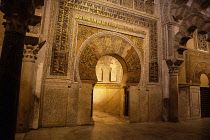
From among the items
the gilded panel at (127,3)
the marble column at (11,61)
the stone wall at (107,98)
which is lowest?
the stone wall at (107,98)

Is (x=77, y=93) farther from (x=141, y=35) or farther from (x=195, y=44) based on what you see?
(x=195, y=44)

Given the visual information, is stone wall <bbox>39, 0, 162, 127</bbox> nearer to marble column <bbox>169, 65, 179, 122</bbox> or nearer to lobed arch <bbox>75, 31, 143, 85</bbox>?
lobed arch <bbox>75, 31, 143, 85</bbox>

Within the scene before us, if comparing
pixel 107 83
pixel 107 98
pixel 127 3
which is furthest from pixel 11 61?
pixel 107 98

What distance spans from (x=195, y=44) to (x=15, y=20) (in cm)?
832

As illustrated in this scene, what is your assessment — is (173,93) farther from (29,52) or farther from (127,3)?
(29,52)

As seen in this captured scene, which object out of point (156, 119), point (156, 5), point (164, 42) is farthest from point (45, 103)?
point (156, 5)

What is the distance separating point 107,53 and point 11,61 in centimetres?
→ 361

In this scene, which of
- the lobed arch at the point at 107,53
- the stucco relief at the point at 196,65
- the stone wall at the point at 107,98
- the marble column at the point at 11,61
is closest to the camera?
the marble column at the point at 11,61

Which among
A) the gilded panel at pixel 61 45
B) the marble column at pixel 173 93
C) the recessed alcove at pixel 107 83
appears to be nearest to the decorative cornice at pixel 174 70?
the marble column at pixel 173 93

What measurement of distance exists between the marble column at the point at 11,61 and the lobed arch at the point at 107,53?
2.65 meters

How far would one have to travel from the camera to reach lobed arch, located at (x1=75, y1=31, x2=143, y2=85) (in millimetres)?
5113

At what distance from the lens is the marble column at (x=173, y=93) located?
6.04 meters

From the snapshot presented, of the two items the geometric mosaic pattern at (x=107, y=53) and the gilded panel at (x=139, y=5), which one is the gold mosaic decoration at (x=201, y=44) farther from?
the geometric mosaic pattern at (x=107, y=53)

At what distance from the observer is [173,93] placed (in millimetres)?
6168
